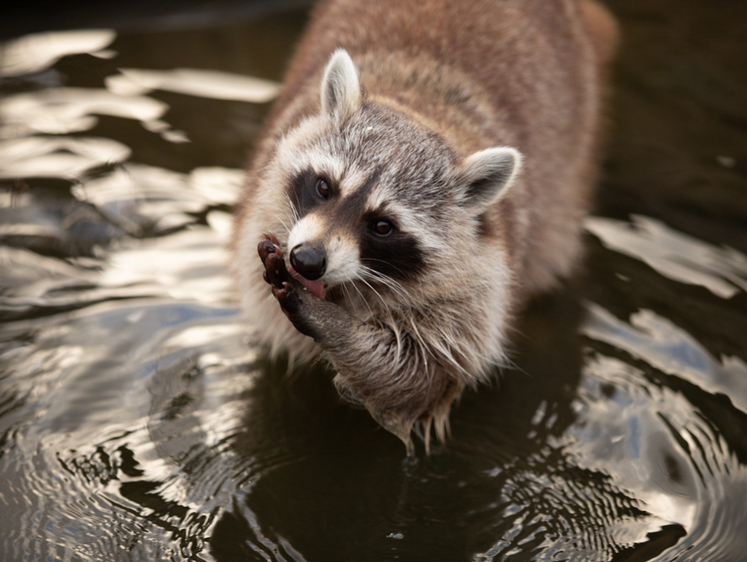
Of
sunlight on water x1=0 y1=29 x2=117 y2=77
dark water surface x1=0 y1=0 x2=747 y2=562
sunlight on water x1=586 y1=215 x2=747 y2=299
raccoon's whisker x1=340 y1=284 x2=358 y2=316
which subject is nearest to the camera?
dark water surface x1=0 y1=0 x2=747 y2=562

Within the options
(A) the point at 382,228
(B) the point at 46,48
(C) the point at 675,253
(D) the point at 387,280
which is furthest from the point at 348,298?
(B) the point at 46,48

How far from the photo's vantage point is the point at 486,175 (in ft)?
9.25

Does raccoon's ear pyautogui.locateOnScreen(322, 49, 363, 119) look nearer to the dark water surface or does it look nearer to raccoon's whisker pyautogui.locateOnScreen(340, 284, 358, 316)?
raccoon's whisker pyautogui.locateOnScreen(340, 284, 358, 316)

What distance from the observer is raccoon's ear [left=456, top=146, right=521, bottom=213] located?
2.76m

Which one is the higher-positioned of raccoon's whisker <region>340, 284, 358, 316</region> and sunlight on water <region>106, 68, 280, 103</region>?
raccoon's whisker <region>340, 284, 358, 316</region>

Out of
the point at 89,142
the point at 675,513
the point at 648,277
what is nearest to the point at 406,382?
the point at 675,513

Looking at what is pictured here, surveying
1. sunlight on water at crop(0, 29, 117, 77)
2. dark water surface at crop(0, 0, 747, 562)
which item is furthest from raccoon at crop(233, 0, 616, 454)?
sunlight on water at crop(0, 29, 117, 77)

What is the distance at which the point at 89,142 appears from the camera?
4578 millimetres

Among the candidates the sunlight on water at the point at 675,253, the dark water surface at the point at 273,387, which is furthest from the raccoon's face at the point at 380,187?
the sunlight on water at the point at 675,253

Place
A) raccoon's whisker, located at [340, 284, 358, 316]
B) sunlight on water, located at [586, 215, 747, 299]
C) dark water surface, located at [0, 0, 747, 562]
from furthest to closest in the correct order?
sunlight on water, located at [586, 215, 747, 299] → raccoon's whisker, located at [340, 284, 358, 316] → dark water surface, located at [0, 0, 747, 562]

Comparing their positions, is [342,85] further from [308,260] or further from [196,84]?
[196,84]

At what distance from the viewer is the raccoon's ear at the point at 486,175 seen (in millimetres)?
2762

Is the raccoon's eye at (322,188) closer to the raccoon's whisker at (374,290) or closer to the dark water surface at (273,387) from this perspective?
the raccoon's whisker at (374,290)

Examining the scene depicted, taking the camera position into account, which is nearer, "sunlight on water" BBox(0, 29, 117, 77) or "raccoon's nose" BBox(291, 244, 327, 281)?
"raccoon's nose" BBox(291, 244, 327, 281)
